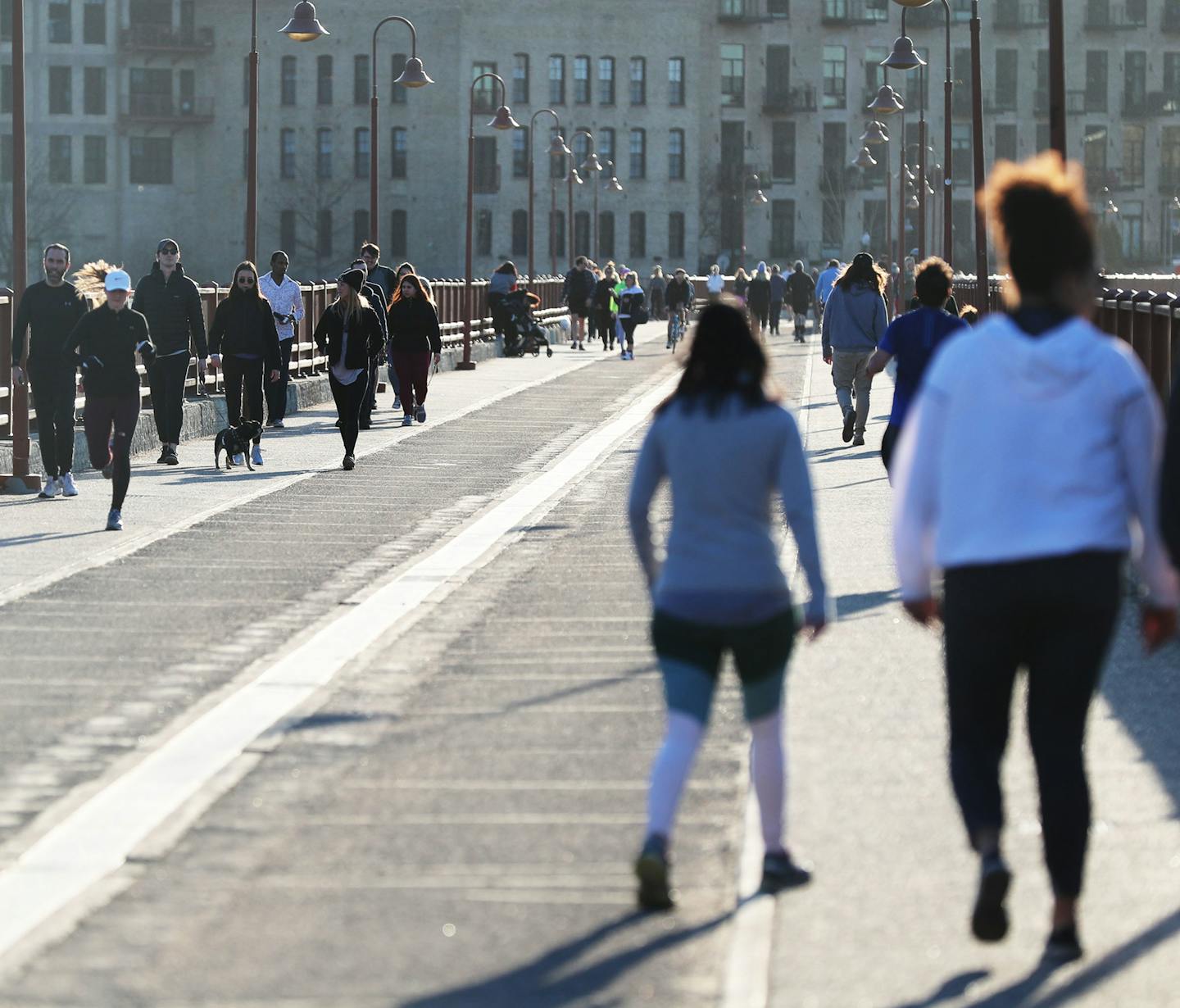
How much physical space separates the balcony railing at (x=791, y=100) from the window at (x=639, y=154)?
17.7ft

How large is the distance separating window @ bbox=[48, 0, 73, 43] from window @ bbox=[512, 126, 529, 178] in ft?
63.2

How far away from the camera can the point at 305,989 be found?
17.3 feet

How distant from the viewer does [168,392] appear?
20828mm

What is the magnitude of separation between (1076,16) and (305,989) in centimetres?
11146

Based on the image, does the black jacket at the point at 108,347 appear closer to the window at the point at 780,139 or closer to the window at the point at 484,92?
the window at the point at 484,92

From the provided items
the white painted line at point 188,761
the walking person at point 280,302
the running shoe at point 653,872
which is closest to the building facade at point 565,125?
the walking person at point 280,302

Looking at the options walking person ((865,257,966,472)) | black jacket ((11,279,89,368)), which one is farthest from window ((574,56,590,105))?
walking person ((865,257,966,472))

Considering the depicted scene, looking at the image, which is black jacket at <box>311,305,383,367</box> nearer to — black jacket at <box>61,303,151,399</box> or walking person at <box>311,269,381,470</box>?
walking person at <box>311,269,381,470</box>

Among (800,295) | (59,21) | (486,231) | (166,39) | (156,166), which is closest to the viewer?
(800,295)

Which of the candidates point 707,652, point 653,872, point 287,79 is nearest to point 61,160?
point 287,79

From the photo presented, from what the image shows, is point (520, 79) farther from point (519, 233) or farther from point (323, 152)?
point (323, 152)

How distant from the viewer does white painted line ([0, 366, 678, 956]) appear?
629 cm

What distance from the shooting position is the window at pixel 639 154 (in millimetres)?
108625

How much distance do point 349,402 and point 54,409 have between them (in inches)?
140
